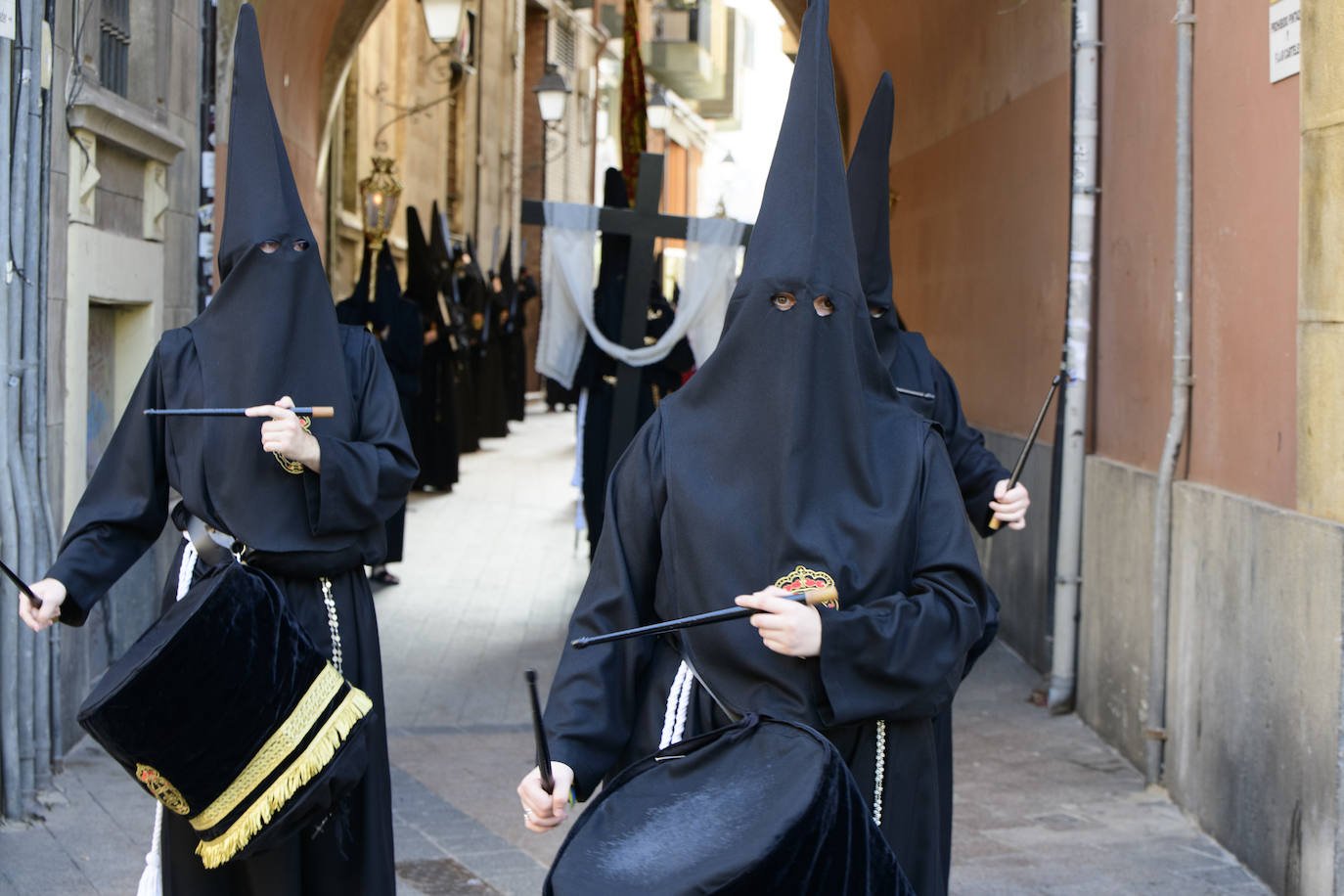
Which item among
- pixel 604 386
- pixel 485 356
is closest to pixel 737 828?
pixel 604 386

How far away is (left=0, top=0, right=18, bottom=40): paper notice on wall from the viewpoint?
16.5ft

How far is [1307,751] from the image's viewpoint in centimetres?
456

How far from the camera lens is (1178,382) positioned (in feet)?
19.1

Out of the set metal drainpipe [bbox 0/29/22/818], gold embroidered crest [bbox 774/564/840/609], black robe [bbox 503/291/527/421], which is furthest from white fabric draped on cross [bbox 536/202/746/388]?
black robe [bbox 503/291/527/421]

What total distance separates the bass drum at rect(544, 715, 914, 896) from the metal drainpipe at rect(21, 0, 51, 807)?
345 centimetres

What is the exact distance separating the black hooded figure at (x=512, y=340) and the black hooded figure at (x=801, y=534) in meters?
18.8

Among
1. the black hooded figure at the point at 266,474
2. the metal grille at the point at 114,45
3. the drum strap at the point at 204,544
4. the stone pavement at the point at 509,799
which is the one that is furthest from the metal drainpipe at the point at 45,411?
the drum strap at the point at 204,544

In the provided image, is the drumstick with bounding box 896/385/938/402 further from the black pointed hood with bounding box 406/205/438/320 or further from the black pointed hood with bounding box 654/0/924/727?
the black pointed hood with bounding box 406/205/438/320

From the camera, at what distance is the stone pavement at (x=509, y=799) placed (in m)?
4.96

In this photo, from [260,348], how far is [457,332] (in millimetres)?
12254

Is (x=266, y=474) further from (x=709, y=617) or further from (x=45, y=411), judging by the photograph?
(x=45, y=411)

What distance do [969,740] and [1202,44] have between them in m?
2.93

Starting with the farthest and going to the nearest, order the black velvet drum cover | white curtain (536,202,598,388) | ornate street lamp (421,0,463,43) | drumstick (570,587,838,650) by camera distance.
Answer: ornate street lamp (421,0,463,43)
white curtain (536,202,598,388)
the black velvet drum cover
drumstick (570,587,838,650)

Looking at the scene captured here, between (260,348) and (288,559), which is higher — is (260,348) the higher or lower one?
the higher one
